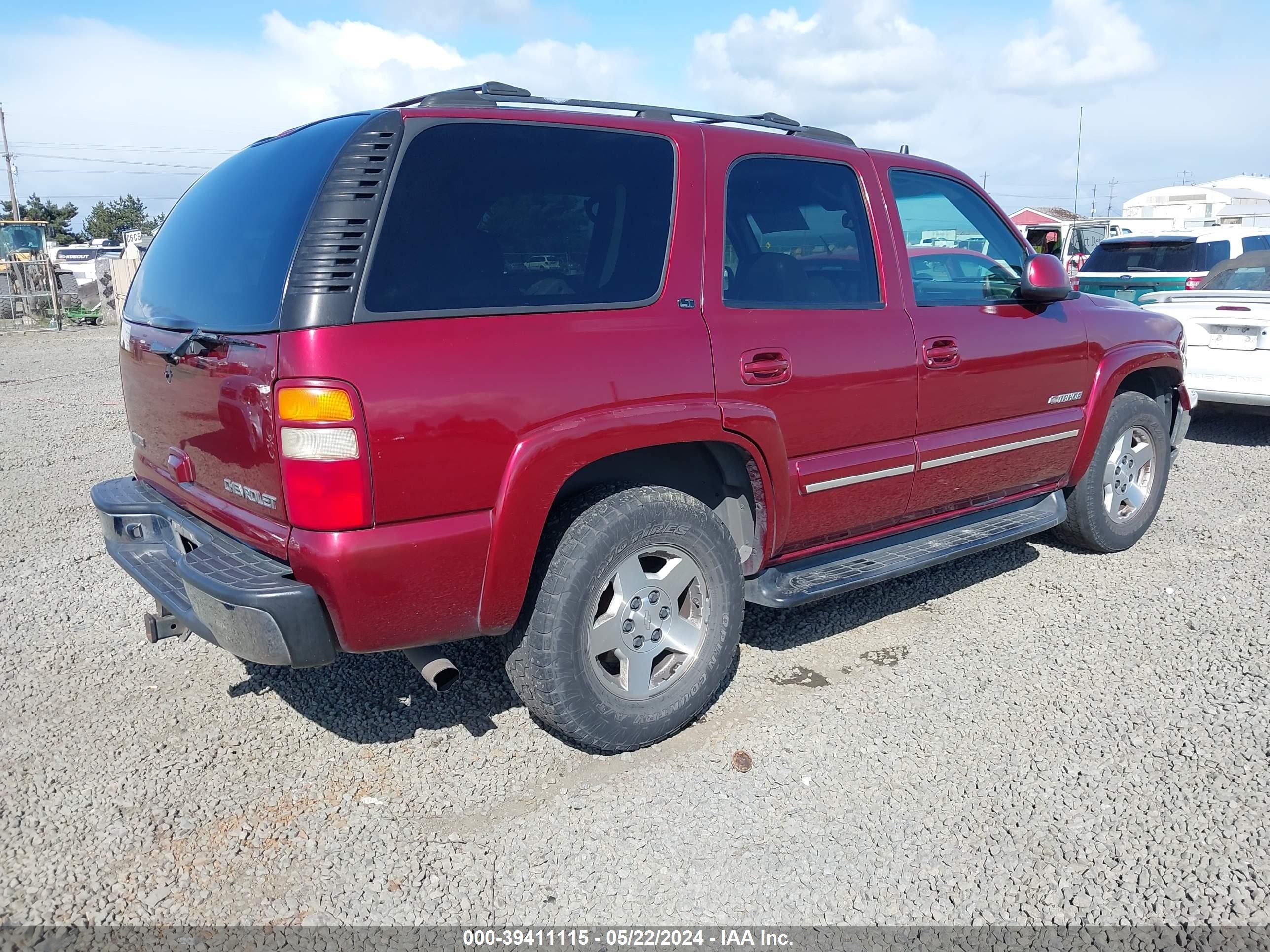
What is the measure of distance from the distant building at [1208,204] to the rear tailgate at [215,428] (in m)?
34.5

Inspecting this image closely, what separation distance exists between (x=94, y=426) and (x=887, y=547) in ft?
25.6

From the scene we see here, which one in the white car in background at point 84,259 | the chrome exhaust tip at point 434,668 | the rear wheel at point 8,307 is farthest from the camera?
the white car in background at point 84,259

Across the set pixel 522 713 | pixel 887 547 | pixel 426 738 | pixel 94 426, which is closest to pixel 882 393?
pixel 887 547

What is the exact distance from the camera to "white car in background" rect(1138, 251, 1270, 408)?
7305 millimetres

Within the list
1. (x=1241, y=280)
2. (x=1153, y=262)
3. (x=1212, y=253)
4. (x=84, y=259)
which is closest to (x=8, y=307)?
(x=84, y=259)

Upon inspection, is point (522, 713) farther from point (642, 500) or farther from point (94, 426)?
point (94, 426)

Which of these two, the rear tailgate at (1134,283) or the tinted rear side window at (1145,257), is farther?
the tinted rear side window at (1145,257)

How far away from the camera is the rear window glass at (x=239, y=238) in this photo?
269 centimetres

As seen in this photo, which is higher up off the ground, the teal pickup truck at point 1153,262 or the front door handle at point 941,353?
the teal pickup truck at point 1153,262

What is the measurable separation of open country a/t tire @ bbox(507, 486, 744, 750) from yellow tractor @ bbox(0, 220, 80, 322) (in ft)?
72.1

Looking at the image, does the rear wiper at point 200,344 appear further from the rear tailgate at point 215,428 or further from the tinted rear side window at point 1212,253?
the tinted rear side window at point 1212,253

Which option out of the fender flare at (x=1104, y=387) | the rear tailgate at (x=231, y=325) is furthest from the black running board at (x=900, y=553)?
the rear tailgate at (x=231, y=325)

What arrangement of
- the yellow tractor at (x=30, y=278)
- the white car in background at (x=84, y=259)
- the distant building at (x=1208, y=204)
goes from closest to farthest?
the yellow tractor at (x=30, y=278)
the white car in background at (x=84, y=259)
the distant building at (x=1208, y=204)

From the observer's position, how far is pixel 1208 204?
1496 inches
